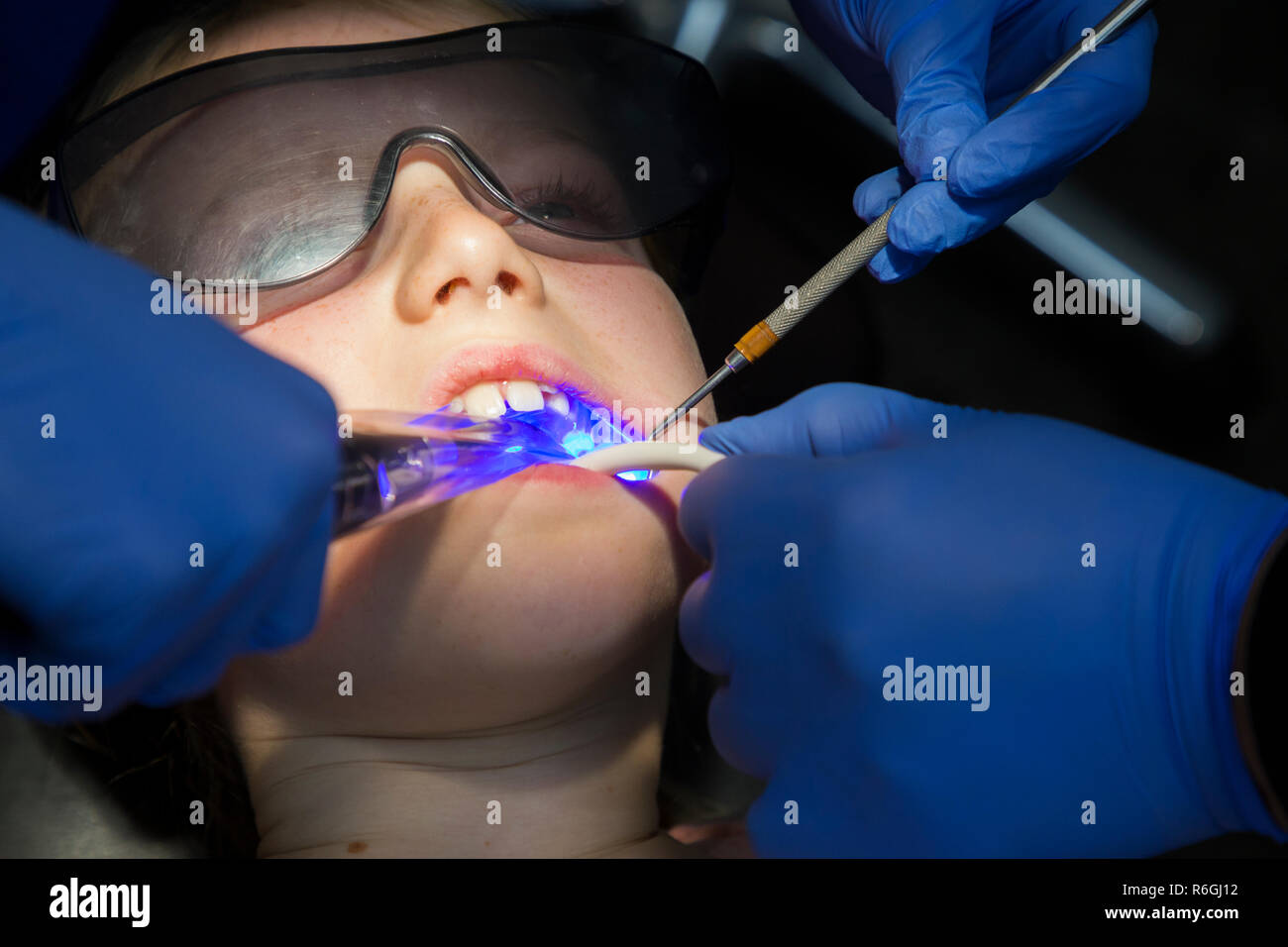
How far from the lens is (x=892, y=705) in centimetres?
89

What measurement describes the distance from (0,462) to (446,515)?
1.29 feet

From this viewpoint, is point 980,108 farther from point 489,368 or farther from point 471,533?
point 471,533

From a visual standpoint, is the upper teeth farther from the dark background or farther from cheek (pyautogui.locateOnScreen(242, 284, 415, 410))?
the dark background

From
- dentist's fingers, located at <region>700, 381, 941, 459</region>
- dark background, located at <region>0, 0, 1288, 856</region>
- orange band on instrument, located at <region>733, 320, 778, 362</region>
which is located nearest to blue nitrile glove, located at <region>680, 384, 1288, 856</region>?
dentist's fingers, located at <region>700, 381, 941, 459</region>

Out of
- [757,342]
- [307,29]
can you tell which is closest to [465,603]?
[757,342]

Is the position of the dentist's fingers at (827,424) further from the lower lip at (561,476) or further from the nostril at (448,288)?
the nostril at (448,288)

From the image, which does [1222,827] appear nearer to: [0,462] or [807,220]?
[0,462]

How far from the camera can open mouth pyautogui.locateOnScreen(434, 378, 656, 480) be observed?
94cm

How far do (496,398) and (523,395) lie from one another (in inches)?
1.1

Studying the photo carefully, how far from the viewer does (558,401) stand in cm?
100

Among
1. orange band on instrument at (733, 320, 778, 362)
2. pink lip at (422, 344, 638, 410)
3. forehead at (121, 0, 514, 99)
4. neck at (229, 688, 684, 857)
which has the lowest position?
neck at (229, 688, 684, 857)

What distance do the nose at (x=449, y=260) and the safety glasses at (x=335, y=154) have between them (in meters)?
0.04

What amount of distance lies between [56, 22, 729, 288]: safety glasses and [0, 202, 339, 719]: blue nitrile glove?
1.11 feet
